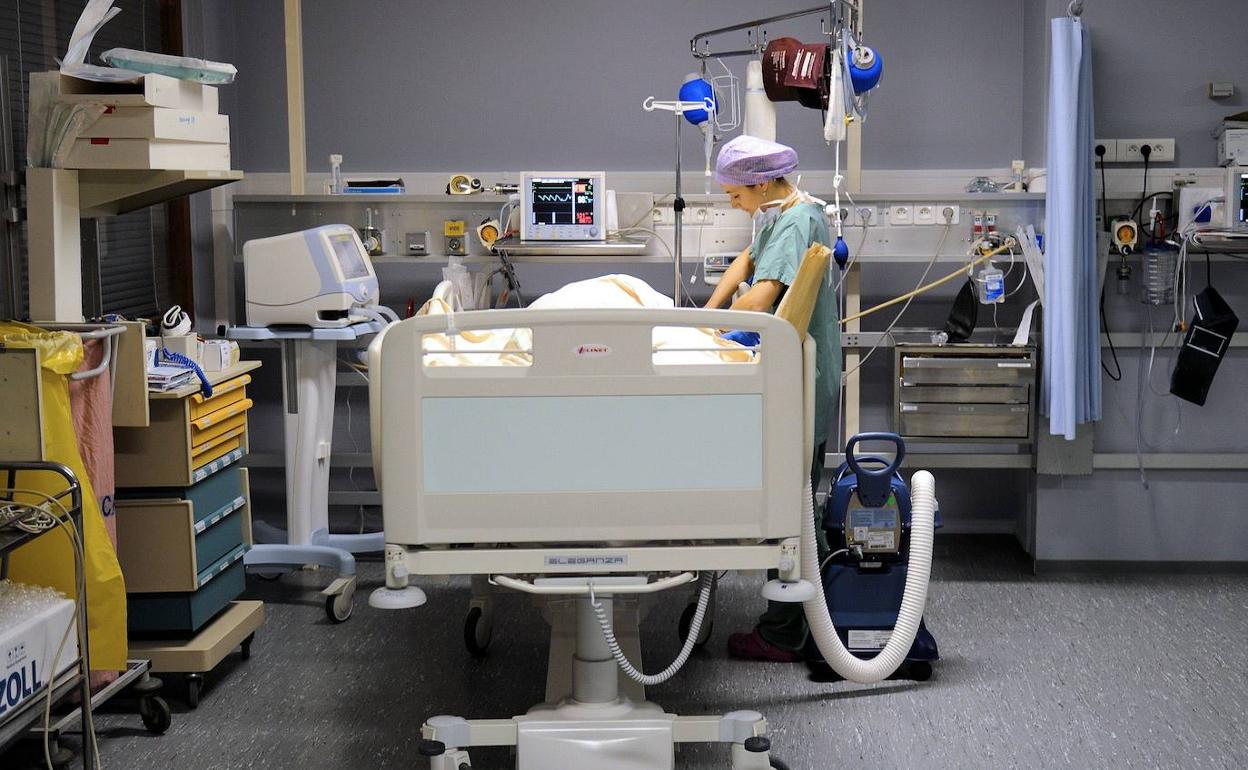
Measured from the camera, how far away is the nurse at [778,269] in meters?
3.68

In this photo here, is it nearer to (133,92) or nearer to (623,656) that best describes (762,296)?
(623,656)

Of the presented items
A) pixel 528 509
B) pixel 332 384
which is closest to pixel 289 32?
pixel 332 384

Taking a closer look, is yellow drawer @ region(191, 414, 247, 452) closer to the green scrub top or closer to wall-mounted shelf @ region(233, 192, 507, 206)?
wall-mounted shelf @ region(233, 192, 507, 206)

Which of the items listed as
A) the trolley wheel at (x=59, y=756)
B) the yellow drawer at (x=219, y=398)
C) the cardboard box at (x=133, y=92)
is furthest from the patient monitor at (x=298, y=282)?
the trolley wheel at (x=59, y=756)

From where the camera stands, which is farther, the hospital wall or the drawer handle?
the hospital wall

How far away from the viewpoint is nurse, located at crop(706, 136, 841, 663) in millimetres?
3682

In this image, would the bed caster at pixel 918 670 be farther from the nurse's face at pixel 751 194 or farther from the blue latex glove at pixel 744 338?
the nurse's face at pixel 751 194

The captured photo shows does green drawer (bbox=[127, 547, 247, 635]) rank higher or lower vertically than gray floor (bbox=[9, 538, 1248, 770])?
higher

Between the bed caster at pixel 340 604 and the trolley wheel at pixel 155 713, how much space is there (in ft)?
2.94

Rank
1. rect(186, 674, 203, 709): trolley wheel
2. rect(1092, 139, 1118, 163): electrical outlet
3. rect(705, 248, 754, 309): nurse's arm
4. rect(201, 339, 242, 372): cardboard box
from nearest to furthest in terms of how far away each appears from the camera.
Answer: rect(186, 674, 203, 709): trolley wheel
rect(201, 339, 242, 372): cardboard box
rect(705, 248, 754, 309): nurse's arm
rect(1092, 139, 1118, 163): electrical outlet

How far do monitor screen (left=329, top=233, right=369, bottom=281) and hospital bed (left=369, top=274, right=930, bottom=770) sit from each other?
183 cm

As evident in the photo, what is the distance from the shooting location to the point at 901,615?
11.6 ft

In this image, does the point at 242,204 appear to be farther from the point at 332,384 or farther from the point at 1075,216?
the point at 1075,216

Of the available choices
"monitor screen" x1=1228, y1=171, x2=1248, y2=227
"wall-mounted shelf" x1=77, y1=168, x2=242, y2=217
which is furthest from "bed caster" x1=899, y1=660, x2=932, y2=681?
"wall-mounted shelf" x1=77, y1=168, x2=242, y2=217
